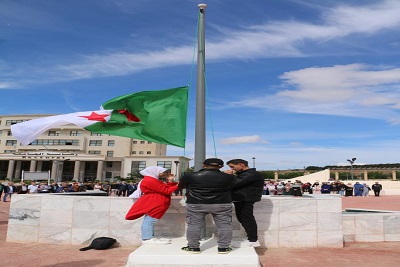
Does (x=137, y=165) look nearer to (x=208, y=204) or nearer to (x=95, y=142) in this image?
(x=95, y=142)

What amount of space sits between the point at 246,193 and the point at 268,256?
48.5 inches

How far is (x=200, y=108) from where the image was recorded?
7.05 metres

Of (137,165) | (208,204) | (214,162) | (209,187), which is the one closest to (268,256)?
(208,204)

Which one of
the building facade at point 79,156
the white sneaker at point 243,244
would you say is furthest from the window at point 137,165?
the white sneaker at point 243,244

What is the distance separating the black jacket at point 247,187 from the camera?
634 centimetres

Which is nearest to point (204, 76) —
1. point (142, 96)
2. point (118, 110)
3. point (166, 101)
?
point (166, 101)

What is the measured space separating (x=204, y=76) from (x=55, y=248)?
186 inches

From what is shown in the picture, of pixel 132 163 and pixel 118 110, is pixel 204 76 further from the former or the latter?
pixel 132 163

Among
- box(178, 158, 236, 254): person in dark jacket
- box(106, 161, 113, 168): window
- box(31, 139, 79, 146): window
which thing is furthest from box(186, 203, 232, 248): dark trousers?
box(31, 139, 79, 146): window

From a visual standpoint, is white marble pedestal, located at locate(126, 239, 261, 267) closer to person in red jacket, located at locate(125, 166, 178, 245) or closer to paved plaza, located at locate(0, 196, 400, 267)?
paved plaza, located at locate(0, 196, 400, 267)

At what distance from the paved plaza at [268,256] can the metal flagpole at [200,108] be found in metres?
1.55

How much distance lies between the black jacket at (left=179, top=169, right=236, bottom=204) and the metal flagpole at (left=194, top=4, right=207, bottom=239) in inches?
48.6

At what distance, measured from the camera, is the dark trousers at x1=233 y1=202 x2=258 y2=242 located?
626cm

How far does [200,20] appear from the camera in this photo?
7488 mm
